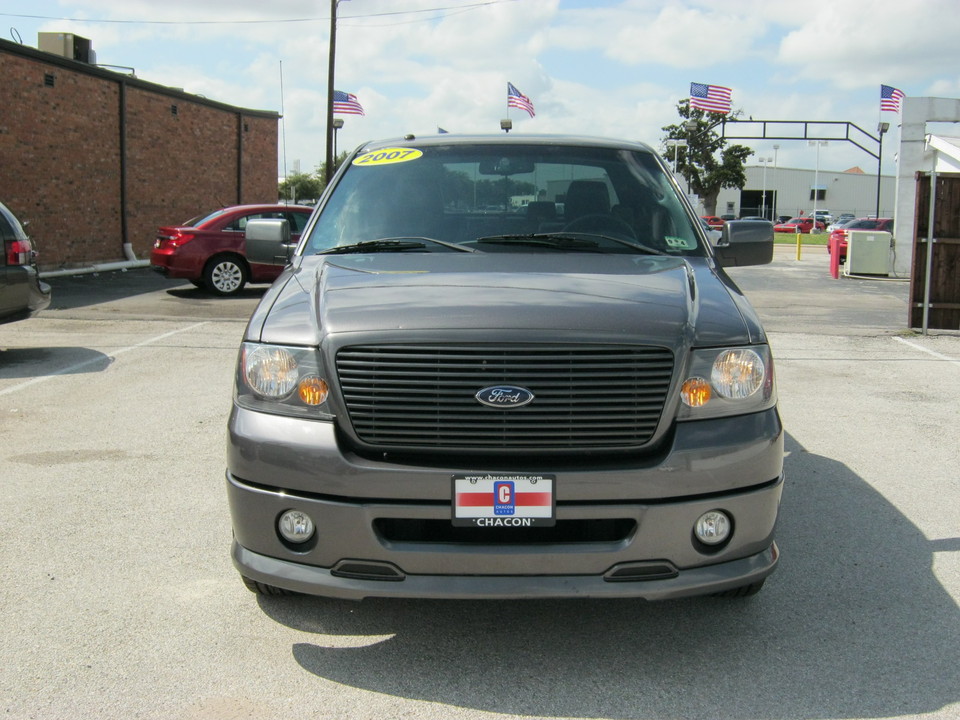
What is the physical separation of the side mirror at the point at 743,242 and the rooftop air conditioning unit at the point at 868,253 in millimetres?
20165

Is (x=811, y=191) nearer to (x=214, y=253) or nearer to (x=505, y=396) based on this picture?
(x=214, y=253)

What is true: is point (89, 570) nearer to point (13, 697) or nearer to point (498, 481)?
point (13, 697)

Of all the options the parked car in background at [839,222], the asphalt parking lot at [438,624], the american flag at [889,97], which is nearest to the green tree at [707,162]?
the parked car in background at [839,222]

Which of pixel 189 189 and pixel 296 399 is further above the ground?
pixel 189 189

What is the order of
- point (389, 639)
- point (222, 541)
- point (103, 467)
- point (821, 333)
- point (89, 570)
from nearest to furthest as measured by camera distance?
point (389, 639)
point (89, 570)
point (222, 541)
point (103, 467)
point (821, 333)

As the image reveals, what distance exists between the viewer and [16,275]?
927cm

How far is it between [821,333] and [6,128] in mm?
15912

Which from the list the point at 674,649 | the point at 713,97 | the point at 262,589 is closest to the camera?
the point at 674,649

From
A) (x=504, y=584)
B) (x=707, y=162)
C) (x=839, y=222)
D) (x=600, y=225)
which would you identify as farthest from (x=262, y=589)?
(x=707, y=162)

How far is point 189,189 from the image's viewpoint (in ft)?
91.7

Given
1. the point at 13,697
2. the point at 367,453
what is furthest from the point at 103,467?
the point at 367,453

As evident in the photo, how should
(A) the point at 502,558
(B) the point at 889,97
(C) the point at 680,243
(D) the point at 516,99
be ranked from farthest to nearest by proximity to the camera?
(B) the point at 889,97, (D) the point at 516,99, (C) the point at 680,243, (A) the point at 502,558

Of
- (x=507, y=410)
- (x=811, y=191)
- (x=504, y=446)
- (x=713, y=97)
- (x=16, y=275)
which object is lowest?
(x=504, y=446)

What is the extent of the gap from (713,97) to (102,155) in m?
20.7
